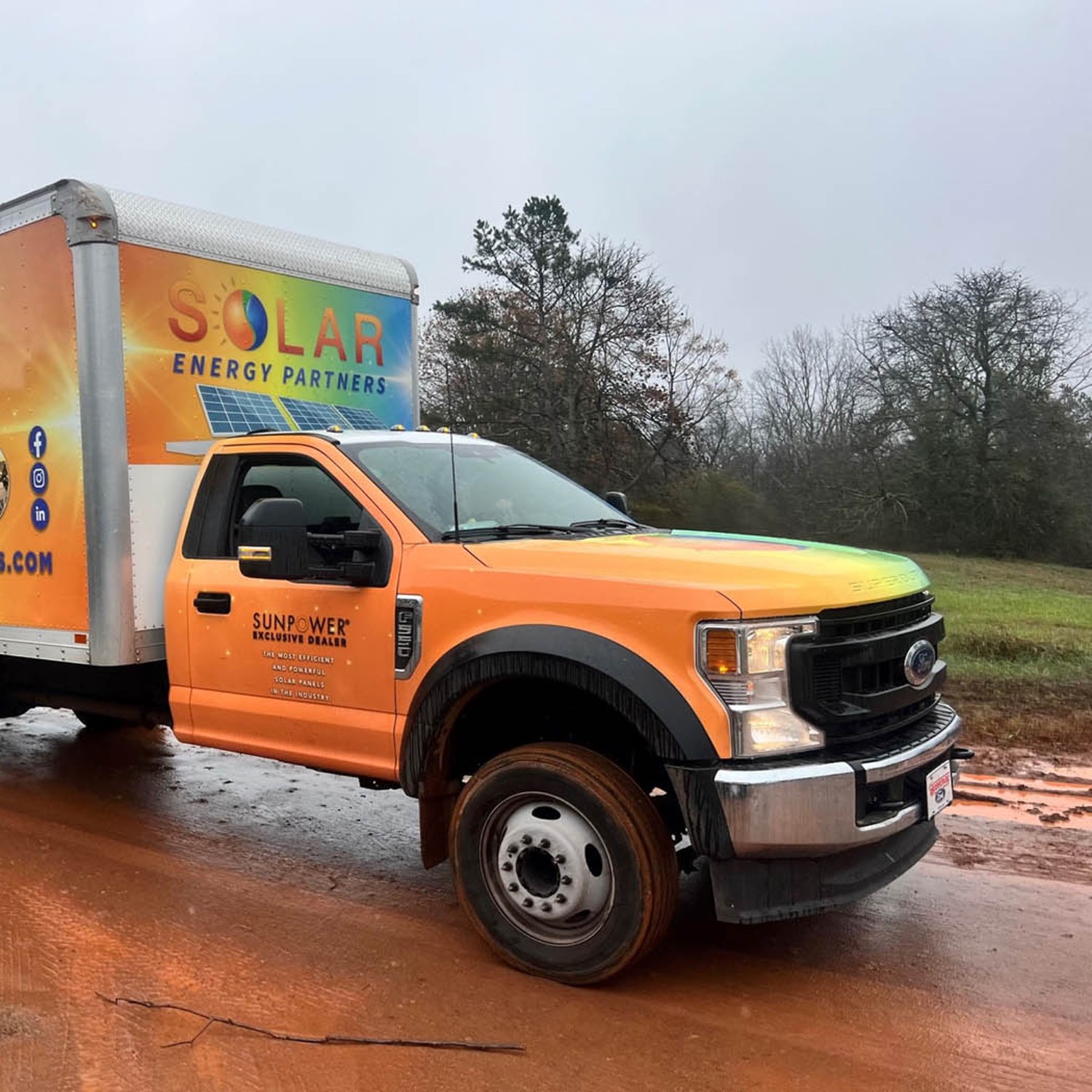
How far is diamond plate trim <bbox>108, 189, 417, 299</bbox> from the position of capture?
5.13m

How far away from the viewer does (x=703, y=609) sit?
11.1 ft

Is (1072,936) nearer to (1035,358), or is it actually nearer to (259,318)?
(259,318)

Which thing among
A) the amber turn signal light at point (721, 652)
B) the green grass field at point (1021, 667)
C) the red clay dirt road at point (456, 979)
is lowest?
the red clay dirt road at point (456, 979)

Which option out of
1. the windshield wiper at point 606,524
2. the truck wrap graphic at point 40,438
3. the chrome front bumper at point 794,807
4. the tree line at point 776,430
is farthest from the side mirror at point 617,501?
the tree line at point 776,430

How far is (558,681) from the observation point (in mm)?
3699

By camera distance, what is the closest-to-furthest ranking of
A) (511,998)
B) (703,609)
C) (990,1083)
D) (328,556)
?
(990,1083), (703,609), (511,998), (328,556)

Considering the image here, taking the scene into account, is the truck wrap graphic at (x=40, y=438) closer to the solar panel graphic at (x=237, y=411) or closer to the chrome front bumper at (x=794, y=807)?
the solar panel graphic at (x=237, y=411)

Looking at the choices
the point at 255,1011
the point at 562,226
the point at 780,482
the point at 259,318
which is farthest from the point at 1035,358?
the point at 255,1011

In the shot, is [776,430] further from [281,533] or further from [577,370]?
[281,533]

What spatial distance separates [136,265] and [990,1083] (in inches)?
194

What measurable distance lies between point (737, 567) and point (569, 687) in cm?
77

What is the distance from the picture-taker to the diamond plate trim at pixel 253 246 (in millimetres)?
5129

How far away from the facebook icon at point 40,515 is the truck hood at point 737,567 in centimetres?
259

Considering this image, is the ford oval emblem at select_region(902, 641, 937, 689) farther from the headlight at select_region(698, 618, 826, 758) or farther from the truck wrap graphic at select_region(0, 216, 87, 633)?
the truck wrap graphic at select_region(0, 216, 87, 633)
